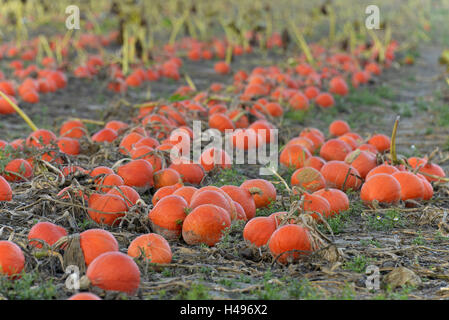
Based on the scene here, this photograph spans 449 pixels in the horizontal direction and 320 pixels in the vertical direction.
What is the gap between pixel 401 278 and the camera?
2.94 meters

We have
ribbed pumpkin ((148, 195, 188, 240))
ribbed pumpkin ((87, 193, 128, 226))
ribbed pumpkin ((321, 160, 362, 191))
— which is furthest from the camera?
ribbed pumpkin ((321, 160, 362, 191))

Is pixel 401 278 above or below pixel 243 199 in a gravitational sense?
below

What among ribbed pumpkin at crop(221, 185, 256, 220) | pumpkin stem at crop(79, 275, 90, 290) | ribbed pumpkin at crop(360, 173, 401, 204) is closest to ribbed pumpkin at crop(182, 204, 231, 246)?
ribbed pumpkin at crop(221, 185, 256, 220)

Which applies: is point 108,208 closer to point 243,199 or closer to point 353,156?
point 243,199

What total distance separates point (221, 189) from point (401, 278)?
1.20 meters

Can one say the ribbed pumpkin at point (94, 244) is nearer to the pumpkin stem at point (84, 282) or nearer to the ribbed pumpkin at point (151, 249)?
the ribbed pumpkin at point (151, 249)

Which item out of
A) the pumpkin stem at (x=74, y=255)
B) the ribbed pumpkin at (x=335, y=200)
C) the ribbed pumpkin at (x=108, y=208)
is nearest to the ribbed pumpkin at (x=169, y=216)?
the ribbed pumpkin at (x=108, y=208)

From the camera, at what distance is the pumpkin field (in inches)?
113

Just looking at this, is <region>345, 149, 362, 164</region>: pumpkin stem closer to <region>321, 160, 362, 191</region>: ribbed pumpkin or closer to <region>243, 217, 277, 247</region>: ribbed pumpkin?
<region>321, 160, 362, 191</region>: ribbed pumpkin

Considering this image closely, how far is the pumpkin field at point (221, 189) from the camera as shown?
113 inches

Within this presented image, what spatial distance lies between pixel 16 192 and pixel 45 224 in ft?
3.48

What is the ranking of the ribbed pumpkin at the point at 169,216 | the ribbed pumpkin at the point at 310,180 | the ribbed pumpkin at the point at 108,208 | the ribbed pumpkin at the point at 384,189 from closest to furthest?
the ribbed pumpkin at the point at 169,216 < the ribbed pumpkin at the point at 108,208 < the ribbed pumpkin at the point at 384,189 < the ribbed pumpkin at the point at 310,180

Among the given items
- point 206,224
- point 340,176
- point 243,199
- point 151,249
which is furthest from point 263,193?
point 151,249
